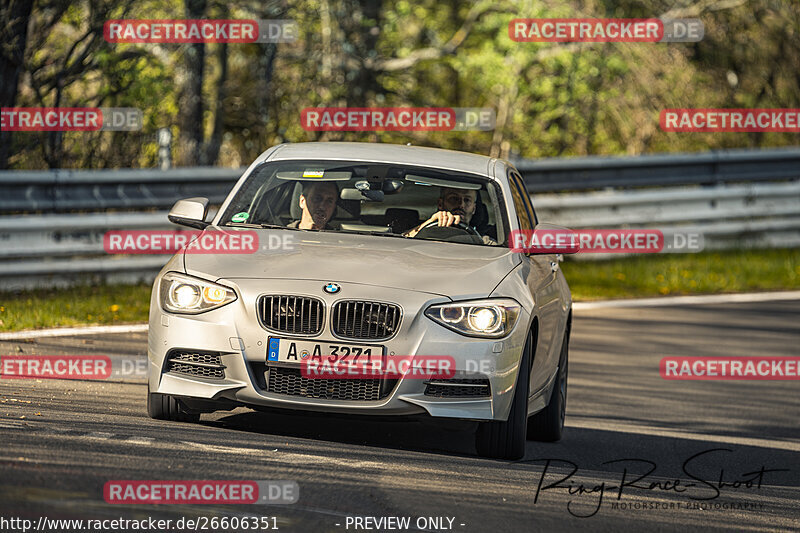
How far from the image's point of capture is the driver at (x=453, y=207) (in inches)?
321

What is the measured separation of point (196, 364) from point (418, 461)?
1212mm

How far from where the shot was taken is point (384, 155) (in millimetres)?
8633

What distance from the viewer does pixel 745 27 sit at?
27000 millimetres

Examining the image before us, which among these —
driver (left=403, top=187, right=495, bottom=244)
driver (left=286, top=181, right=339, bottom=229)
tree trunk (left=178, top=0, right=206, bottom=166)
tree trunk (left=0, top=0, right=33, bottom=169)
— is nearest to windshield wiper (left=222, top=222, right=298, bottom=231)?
driver (left=286, top=181, right=339, bottom=229)

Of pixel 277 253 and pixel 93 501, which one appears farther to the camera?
pixel 277 253

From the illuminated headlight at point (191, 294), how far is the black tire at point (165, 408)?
1.60 ft

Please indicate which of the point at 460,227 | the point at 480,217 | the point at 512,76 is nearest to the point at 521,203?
the point at 480,217

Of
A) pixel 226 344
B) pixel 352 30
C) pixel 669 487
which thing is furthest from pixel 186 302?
pixel 352 30

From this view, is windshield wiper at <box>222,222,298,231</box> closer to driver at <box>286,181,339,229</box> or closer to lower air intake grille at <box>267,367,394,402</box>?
driver at <box>286,181,339,229</box>

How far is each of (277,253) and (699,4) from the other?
1923 centimetres

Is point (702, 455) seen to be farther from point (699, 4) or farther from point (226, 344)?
point (699, 4)

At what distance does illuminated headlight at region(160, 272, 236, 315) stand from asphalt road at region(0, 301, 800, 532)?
63 cm

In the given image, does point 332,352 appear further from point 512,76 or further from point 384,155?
point 512,76

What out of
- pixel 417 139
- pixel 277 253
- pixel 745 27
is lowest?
pixel 417 139
